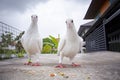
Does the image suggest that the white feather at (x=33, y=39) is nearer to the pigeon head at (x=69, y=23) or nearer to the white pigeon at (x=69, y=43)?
the white pigeon at (x=69, y=43)

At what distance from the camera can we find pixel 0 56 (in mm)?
8219

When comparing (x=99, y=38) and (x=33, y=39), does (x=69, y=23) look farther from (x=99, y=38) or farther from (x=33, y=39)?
(x=99, y=38)

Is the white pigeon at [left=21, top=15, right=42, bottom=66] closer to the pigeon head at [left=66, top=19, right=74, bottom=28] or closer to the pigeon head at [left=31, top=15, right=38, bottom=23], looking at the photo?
the pigeon head at [left=31, top=15, right=38, bottom=23]

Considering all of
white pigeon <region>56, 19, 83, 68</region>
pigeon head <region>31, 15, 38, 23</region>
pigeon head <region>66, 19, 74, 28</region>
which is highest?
pigeon head <region>31, 15, 38, 23</region>

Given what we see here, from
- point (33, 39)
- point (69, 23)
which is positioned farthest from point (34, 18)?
point (69, 23)

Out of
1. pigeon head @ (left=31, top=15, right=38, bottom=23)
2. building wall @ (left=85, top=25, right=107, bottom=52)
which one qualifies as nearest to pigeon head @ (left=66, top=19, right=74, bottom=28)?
pigeon head @ (left=31, top=15, right=38, bottom=23)

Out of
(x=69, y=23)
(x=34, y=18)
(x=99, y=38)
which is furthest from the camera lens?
(x=99, y=38)

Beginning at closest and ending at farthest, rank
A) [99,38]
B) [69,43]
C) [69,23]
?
[69,23], [69,43], [99,38]

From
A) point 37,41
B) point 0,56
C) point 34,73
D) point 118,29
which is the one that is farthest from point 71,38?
point 118,29

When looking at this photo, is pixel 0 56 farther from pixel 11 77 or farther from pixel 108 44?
pixel 108 44

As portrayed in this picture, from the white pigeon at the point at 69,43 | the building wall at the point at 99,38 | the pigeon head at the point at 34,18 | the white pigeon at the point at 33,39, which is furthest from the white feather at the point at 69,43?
the building wall at the point at 99,38

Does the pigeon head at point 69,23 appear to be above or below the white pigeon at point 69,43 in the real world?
above

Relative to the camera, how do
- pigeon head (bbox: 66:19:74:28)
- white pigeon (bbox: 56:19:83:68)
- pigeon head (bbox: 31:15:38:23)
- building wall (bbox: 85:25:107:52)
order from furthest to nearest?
building wall (bbox: 85:25:107:52), pigeon head (bbox: 31:15:38:23), white pigeon (bbox: 56:19:83:68), pigeon head (bbox: 66:19:74:28)

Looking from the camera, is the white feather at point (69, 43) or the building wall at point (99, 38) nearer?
the white feather at point (69, 43)
